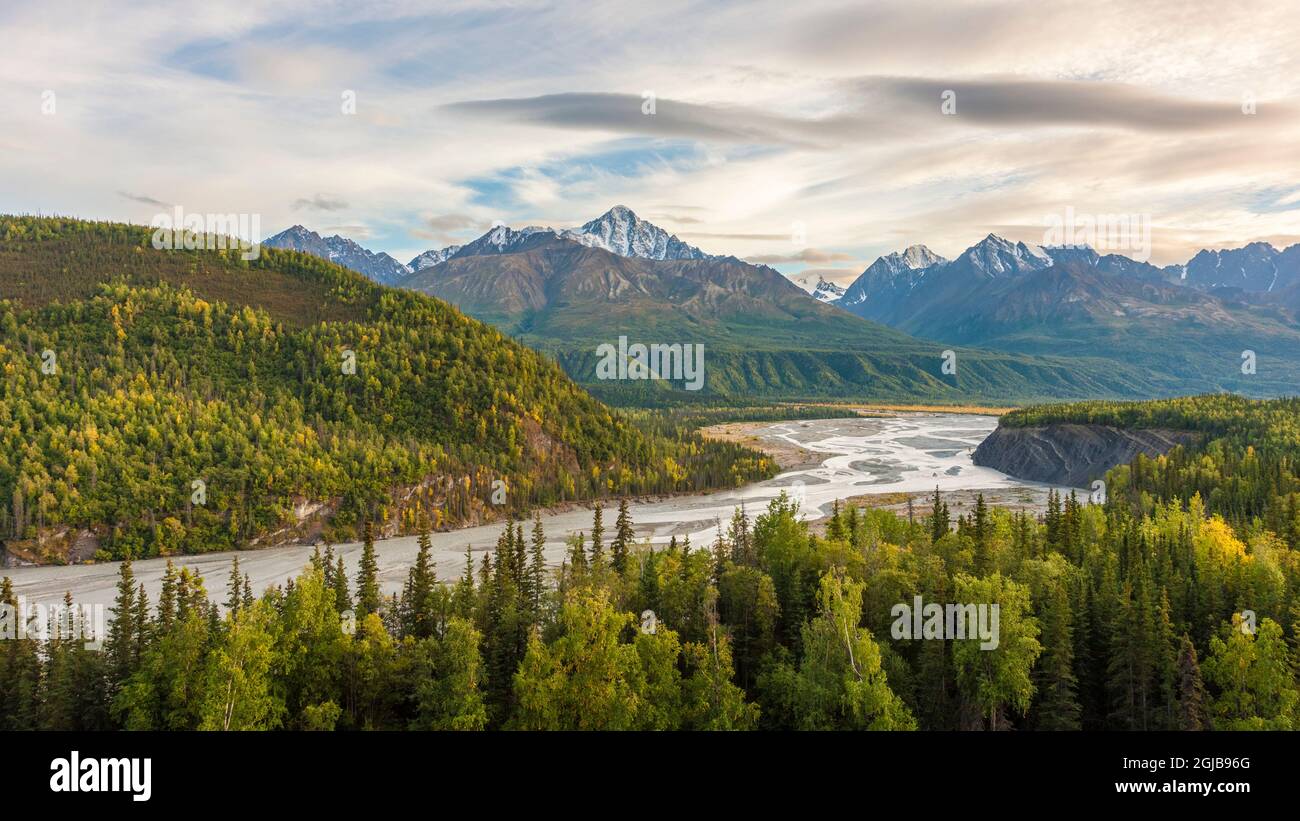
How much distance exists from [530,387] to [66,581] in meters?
99.9

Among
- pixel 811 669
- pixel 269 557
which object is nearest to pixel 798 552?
pixel 811 669

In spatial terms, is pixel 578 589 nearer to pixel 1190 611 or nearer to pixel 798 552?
pixel 798 552

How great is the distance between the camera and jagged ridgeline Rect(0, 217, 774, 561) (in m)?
123

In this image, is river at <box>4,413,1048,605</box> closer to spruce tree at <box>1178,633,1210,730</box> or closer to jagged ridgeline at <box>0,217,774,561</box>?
jagged ridgeline at <box>0,217,774,561</box>

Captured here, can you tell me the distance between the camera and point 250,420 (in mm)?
148125

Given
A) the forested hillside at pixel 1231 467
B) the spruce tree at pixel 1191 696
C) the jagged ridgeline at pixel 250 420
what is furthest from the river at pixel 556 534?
the spruce tree at pixel 1191 696

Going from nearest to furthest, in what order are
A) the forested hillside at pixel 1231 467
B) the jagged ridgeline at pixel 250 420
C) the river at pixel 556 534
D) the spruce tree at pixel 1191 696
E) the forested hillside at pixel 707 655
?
the forested hillside at pixel 707 655, the spruce tree at pixel 1191 696, the river at pixel 556 534, the forested hillside at pixel 1231 467, the jagged ridgeline at pixel 250 420

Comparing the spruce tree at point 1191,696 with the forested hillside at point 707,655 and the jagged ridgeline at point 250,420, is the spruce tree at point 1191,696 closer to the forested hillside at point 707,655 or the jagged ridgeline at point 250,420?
the forested hillside at point 707,655

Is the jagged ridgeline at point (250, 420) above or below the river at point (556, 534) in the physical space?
above

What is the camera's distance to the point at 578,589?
178ft

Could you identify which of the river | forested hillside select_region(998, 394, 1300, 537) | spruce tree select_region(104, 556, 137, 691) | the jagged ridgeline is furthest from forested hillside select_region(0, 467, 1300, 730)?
the jagged ridgeline

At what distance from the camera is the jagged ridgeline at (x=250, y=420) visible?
123250 mm

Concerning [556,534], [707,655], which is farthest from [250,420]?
[707,655]

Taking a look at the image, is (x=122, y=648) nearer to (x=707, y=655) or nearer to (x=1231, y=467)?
(x=707, y=655)
